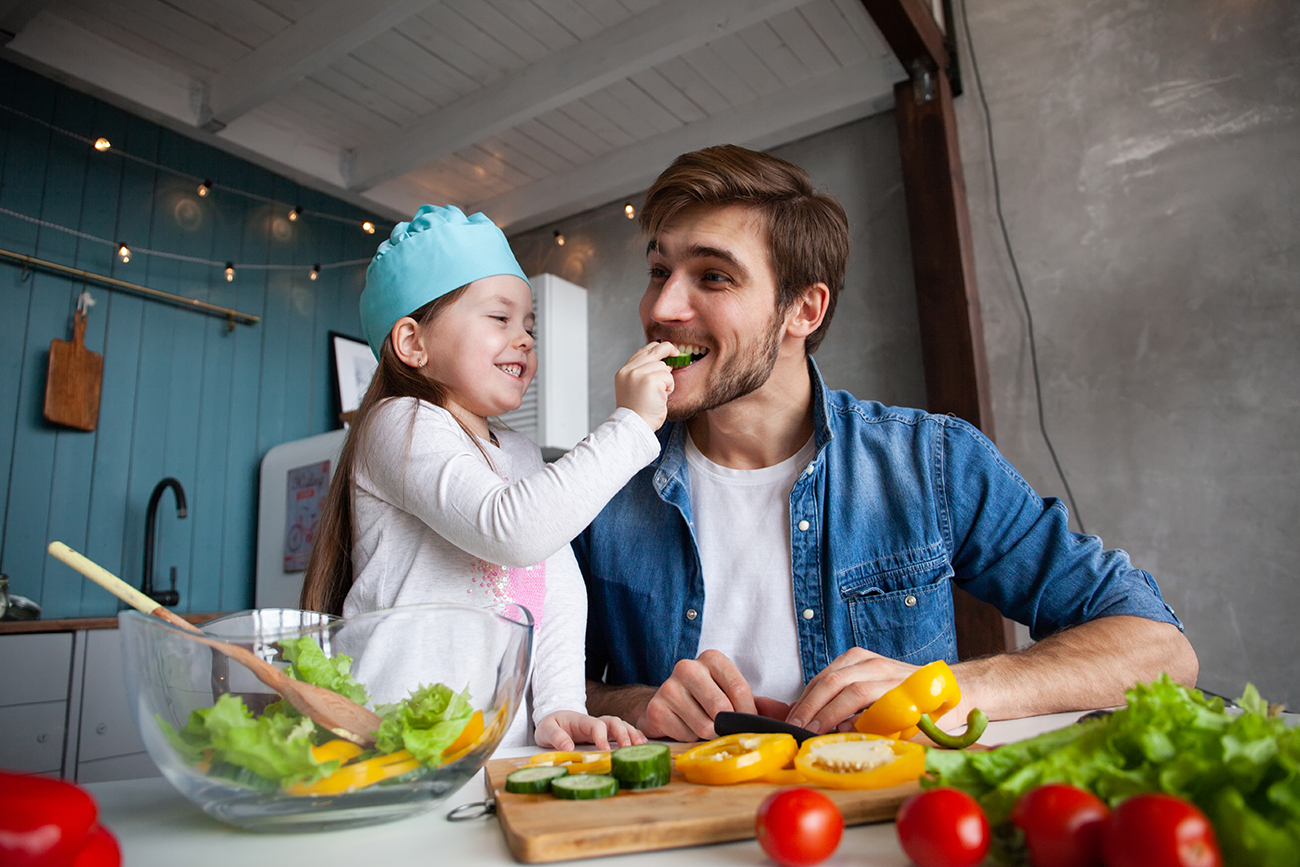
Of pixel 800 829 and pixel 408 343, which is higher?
pixel 408 343

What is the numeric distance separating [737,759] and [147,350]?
3890 millimetres

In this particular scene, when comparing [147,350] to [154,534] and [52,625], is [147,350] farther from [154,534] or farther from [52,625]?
[52,625]

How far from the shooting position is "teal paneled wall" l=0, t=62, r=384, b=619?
3.37 meters

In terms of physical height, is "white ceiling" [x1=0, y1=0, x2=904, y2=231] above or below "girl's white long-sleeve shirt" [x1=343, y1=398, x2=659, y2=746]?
above

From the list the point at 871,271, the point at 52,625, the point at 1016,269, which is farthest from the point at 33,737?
the point at 1016,269

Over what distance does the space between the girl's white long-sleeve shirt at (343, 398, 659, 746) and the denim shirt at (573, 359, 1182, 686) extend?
8.9 inches

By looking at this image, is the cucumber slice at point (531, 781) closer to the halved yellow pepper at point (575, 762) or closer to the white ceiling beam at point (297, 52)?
the halved yellow pepper at point (575, 762)

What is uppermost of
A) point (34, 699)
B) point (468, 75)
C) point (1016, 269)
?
point (468, 75)

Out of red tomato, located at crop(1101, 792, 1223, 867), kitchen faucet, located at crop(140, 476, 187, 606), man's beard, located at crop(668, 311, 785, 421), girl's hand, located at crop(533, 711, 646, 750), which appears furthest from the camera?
kitchen faucet, located at crop(140, 476, 187, 606)

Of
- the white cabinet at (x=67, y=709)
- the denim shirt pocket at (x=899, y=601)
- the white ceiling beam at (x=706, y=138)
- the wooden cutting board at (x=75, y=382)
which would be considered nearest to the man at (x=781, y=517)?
the denim shirt pocket at (x=899, y=601)

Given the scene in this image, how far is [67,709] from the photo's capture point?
2734 mm

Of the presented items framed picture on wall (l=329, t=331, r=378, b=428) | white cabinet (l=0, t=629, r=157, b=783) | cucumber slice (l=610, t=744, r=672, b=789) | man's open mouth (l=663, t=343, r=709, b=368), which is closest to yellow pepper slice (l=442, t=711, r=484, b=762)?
cucumber slice (l=610, t=744, r=672, b=789)

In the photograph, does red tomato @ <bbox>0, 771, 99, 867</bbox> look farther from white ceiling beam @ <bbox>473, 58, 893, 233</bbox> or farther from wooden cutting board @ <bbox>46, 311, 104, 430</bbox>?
white ceiling beam @ <bbox>473, 58, 893, 233</bbox>

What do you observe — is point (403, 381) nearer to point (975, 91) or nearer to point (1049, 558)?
point (1049, 558)
